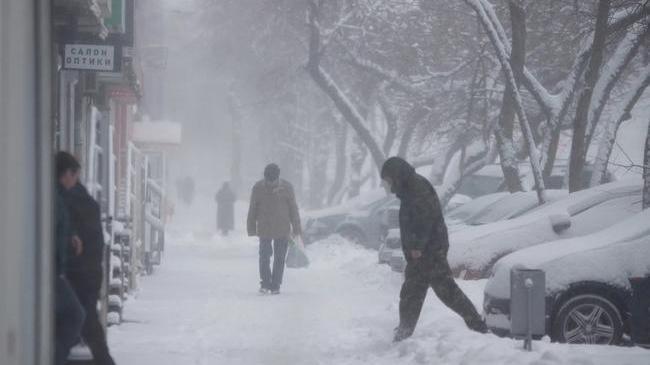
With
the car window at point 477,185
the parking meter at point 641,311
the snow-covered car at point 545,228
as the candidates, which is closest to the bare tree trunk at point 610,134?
the car window at point 477,185

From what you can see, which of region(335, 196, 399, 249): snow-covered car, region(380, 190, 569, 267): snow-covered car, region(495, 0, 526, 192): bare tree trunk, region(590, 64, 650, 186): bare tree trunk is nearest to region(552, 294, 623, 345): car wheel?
region(380, 190, 569, 267): snow-covered car

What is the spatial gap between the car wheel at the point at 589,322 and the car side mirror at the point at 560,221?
8.37 ft

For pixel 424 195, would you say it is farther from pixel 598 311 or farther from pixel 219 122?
pixel 219 122

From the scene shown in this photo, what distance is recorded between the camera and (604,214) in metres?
12.0

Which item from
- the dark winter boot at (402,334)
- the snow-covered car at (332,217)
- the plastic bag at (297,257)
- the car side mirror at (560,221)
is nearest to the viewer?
the dark winter boot at (402,334)

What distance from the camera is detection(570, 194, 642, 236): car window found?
11.9m

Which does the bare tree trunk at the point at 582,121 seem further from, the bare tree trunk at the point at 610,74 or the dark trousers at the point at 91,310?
the dark trousers at the point at 91,310

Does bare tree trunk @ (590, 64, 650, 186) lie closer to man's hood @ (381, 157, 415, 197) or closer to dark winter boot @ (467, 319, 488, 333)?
man's hood @ (381, 157, 415, 197)

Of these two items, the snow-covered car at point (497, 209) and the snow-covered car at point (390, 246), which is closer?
the snow-covered car at point (497, 209)

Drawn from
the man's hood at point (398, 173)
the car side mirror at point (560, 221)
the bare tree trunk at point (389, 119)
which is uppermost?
the bare tree trunk at point (389, 119)

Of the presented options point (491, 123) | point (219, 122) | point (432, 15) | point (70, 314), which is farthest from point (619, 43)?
point (219, 122)

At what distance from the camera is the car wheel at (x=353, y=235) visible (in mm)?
24594

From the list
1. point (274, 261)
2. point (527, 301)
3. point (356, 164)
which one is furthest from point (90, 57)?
point (356, 164)

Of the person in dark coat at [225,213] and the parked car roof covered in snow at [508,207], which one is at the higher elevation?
the parked car roof covered in snow at [508,207]
